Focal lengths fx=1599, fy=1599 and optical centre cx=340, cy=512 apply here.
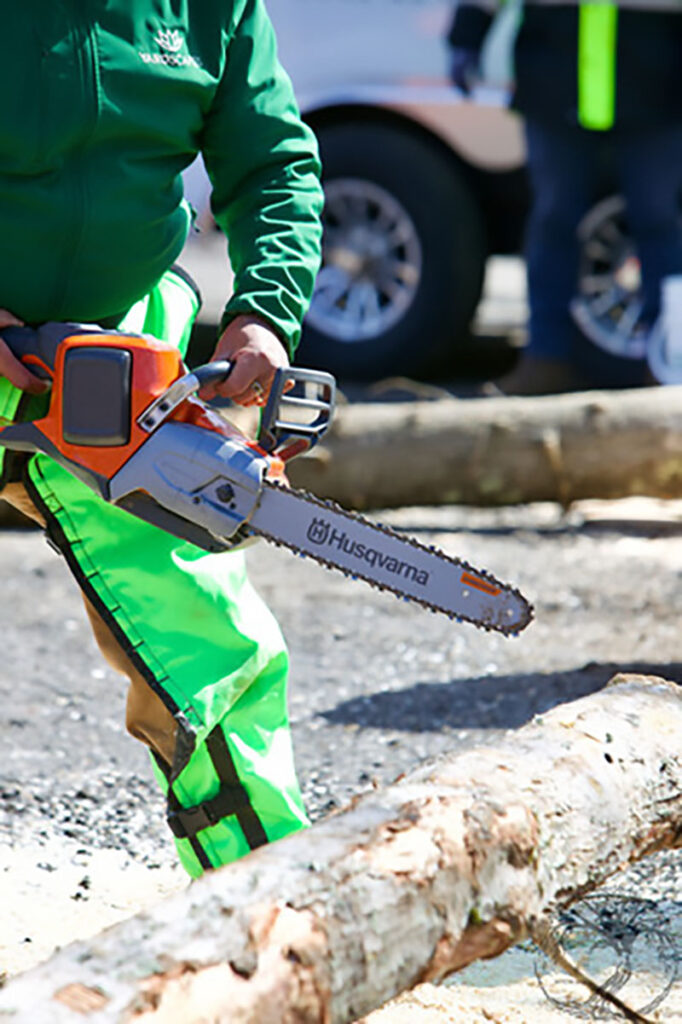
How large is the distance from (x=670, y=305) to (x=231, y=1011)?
437cm

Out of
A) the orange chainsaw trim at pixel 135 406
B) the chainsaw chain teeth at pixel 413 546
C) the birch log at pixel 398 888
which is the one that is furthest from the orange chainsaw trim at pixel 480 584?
the orange chainsaw trim at pixel 135 406

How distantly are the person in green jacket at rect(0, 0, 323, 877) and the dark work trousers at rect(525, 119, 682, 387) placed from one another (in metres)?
4.16

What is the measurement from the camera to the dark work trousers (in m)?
6.45

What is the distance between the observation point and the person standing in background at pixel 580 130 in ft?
20.7

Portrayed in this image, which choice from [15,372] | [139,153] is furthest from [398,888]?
[139,153]

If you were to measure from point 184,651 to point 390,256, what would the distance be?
4.93 m

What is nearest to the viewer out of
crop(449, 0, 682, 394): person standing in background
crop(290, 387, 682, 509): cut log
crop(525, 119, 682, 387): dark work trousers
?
crop(290, 387, 682, 509): cut log

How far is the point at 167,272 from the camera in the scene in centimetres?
264

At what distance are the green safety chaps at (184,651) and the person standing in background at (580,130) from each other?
4.19 m

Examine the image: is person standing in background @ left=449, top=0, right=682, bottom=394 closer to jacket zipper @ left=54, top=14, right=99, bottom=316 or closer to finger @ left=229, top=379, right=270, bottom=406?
finger @ left=229, top=379, right=270, bottom=406

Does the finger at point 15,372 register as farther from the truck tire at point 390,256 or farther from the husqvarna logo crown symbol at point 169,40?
the truck tire at point 390,256

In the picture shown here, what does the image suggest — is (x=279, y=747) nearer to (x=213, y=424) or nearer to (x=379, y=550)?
(x=379, y=550)

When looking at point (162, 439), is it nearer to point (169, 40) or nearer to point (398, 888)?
point (169, 40)

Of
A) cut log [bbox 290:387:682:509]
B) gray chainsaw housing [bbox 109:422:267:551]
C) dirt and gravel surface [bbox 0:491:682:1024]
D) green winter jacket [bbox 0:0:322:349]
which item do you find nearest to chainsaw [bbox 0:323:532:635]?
gray chainsaw housing [bbox 109:422:267:551]
